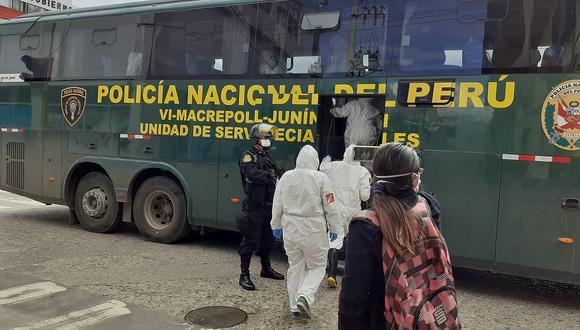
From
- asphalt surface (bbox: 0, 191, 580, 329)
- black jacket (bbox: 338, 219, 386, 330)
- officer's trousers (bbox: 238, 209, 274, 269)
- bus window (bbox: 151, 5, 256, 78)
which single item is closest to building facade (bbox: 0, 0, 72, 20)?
bus window (bbox: 151, 5, 256, 78)

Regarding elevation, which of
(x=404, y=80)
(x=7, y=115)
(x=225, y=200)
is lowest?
(x=225, y=200)

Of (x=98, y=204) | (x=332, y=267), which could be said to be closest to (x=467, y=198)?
(x=332, y=267)

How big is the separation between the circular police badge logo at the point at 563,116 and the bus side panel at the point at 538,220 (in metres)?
0.23

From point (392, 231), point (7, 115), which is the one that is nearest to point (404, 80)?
point (392, 231)

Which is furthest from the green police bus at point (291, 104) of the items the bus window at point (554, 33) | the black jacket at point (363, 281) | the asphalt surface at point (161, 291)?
the black jacket at point (363, 281)

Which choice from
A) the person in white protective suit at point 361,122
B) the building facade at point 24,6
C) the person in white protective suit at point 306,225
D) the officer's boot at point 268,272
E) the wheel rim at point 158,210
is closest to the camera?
the person in white protective suit at point 306,225

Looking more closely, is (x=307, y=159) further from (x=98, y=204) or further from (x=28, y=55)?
(x=28, y=55)

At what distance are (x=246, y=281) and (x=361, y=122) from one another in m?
2.52

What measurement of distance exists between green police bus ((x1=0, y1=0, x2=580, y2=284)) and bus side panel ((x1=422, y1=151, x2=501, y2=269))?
2cm

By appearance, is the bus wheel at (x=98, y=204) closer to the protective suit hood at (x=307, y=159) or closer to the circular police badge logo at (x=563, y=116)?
the protective suit hood at (x=307, y=159)

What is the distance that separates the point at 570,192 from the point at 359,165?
2.25 m

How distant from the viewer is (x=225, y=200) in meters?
7.31

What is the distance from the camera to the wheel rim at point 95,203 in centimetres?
855

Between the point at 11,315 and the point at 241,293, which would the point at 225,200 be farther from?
the point at 11,315
